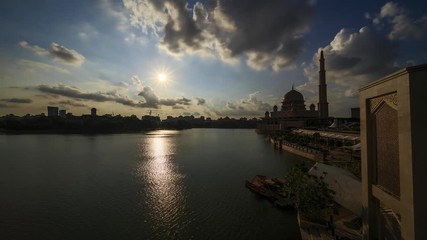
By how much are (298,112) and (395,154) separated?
13738 cm

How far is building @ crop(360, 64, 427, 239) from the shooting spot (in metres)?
10.5

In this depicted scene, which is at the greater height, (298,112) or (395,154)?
(298,112)

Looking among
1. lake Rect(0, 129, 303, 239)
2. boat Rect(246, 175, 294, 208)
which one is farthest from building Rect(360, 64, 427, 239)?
boat Rect(246, 175, 294, 208)

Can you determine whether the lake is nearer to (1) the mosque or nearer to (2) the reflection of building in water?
(2) the reflection of building in water

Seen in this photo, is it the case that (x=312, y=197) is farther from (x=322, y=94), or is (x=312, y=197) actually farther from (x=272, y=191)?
(x=322, y=94)

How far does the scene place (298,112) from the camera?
14375cm

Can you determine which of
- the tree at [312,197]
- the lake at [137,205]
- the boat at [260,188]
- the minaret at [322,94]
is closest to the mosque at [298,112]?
the minaret at [322,94]

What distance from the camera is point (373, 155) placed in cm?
1534

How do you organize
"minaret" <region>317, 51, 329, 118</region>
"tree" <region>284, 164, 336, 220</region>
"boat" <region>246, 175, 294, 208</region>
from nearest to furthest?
"tree" <region>284, 164, 336, 220</region>, "boat" <region>246, 175, 294, 208</region>, "minaret" <region>317, 51, 329, 118</region>

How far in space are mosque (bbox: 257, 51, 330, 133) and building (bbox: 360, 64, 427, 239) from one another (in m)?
118

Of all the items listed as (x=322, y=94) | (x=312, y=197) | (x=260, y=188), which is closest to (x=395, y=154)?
(x=312, y=197)

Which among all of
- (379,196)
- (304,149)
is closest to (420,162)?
(379,196)

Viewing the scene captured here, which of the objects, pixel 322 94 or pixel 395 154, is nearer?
pixel 395 154

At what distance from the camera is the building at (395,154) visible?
34.6ft
